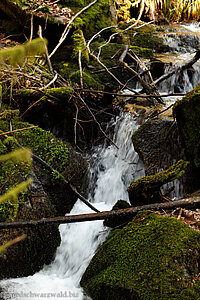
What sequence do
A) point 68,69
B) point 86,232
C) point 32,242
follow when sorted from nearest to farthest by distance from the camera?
point 32,242
point 86,232
point 68,69

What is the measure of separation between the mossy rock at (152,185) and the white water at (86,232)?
0.76 metres

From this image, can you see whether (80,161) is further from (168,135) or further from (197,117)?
(197,117)

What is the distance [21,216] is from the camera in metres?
3.17

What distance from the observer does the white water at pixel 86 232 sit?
270 cm

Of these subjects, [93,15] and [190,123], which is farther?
[93,15]

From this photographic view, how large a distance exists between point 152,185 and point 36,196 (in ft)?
5.45

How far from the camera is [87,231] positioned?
3.70m

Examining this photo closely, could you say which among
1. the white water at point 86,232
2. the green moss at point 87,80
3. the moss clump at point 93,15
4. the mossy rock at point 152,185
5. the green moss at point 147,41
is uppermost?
the moss clump at point 93,15

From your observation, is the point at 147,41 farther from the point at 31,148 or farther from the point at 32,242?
the point at 32,242

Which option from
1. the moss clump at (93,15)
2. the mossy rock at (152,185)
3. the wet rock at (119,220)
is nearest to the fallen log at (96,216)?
the mossy rock at (152,185)

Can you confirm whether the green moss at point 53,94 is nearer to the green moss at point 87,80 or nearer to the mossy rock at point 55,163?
the mossy rock at point 55,163

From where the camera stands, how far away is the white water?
2699 mm

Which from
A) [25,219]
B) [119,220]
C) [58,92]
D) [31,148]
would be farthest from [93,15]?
[119,220]

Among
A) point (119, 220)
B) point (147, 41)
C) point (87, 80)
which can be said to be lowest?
point (119, 220)
